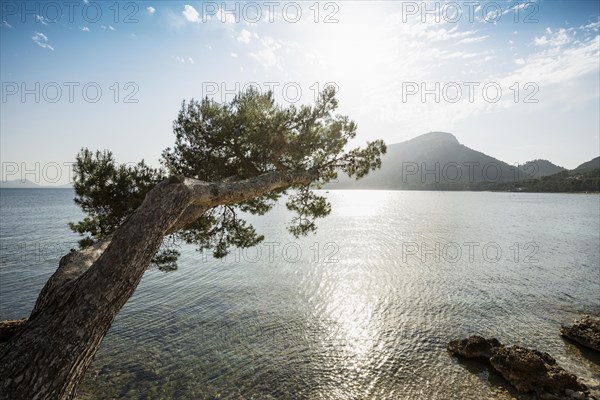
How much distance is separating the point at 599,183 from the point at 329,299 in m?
229

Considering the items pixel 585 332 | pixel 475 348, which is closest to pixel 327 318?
pixel 475 348

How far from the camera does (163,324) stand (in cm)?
1711

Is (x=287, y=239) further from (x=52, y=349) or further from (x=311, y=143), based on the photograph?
(x=52, y=349)

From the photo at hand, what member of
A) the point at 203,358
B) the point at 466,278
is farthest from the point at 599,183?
the point at 203,358

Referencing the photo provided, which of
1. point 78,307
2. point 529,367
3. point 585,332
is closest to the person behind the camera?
point 78,307

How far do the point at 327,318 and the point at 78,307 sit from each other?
16143mm

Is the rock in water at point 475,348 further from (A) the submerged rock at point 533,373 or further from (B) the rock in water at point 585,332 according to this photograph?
(B) the rock in water at point 585,332

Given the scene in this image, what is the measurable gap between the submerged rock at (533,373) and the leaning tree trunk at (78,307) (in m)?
13.5

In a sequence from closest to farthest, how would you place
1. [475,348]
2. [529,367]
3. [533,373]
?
[533,373] → [529,367] → [475,348]

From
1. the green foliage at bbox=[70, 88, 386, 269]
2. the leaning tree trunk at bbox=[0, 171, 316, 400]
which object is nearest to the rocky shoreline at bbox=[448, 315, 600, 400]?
the green foliage at bbox=[70, 88, 386, 269]

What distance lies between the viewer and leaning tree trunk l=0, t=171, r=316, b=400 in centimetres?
373

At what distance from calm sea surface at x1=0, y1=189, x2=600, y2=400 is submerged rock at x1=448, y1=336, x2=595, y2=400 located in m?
0.67

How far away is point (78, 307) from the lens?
4.49m

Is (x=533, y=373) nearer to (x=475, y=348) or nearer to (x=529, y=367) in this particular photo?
(x=529, y=367)
